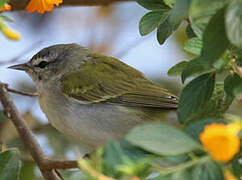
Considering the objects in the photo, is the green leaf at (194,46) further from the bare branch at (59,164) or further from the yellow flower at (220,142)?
the bare branch at (59,164)

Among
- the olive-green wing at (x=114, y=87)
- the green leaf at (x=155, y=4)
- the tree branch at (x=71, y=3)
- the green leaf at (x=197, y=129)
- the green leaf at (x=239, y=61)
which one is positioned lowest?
the olive-green wing at (x=114, y=87)

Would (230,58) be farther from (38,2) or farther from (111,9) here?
(111,9)

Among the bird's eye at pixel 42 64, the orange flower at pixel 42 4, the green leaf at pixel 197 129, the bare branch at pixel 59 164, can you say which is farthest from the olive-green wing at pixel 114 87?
the green leaf at pixel 197 129

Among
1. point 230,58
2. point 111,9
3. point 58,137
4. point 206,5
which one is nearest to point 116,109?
point 58,137

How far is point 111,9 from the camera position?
700 centimetres

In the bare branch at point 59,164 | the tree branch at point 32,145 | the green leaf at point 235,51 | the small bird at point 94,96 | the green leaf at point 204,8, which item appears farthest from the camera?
the small bird at point 94,96

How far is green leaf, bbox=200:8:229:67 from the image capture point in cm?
174

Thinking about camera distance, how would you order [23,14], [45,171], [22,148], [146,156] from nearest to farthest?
[146,156], [45,171], [22,148], [23,14]

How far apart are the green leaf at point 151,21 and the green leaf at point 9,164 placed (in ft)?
3.48

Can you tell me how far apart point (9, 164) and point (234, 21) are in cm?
167

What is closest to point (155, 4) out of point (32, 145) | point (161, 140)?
point (161, 140)

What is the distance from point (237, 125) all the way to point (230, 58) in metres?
0.71

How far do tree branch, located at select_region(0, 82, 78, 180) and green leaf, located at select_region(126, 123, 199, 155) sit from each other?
154 cm

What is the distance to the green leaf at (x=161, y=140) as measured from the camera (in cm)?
155
